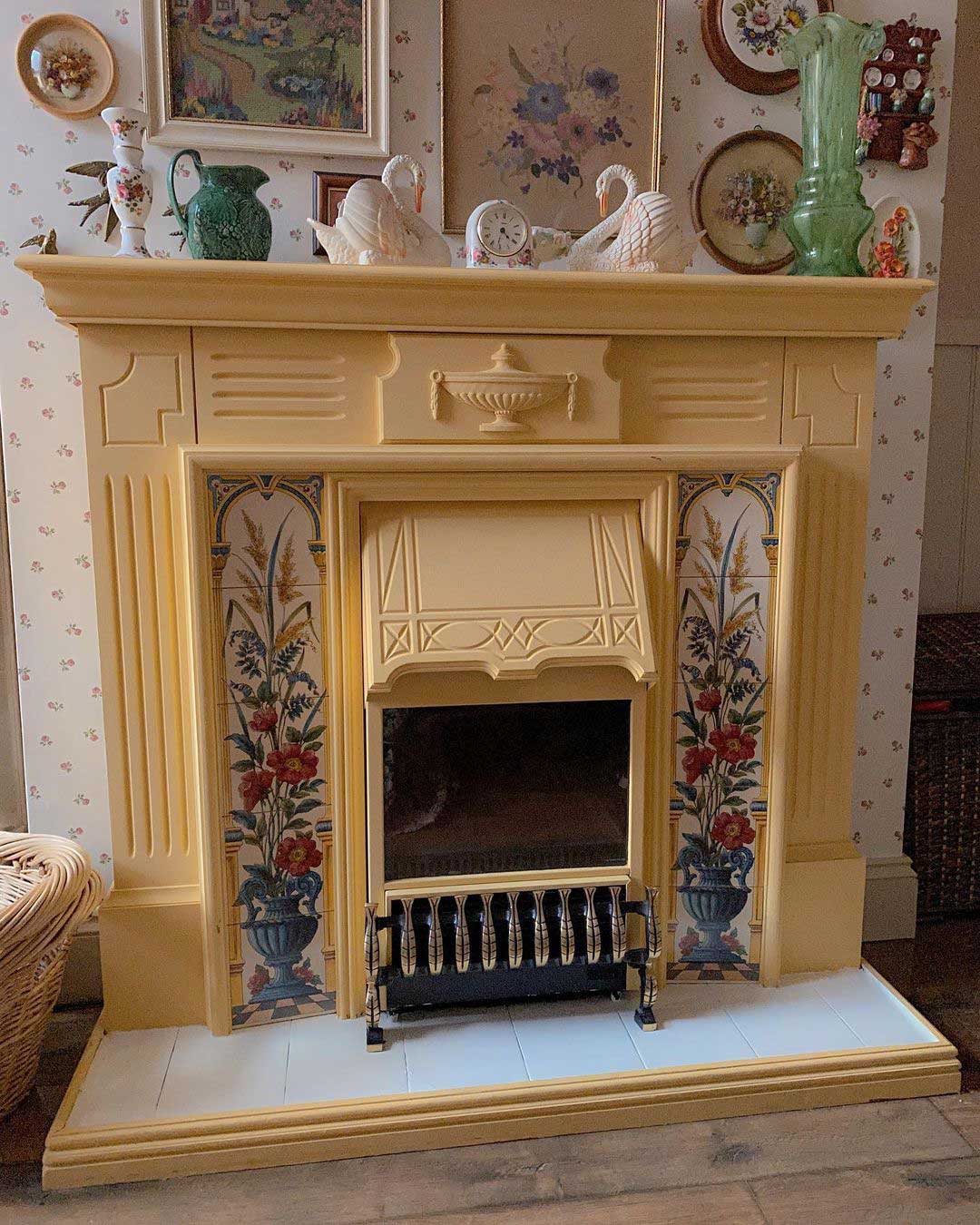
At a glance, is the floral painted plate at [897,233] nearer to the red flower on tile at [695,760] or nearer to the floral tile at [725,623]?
the floral tile at [725,623]

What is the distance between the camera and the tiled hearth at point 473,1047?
1.81m

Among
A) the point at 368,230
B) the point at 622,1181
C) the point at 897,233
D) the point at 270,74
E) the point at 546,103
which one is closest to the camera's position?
the point at 622,1181

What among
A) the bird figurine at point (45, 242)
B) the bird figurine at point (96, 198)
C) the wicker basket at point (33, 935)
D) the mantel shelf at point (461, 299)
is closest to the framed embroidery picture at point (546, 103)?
the mantel shelf at point (461, 299)

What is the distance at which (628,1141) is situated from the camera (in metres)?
1.81

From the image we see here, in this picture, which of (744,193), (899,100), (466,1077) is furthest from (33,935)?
(899,100)

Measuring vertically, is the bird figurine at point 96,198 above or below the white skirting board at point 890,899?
above

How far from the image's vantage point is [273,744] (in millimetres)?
1962

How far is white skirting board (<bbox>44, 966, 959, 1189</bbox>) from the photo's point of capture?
1.73 m

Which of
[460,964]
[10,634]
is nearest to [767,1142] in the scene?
[460,964]

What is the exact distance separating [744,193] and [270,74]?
109 centimetres

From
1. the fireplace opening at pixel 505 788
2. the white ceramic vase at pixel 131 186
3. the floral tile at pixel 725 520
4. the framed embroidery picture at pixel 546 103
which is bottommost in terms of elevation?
the fireplace opening at pixel 505 788

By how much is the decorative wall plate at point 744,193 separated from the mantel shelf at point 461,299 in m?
0.41

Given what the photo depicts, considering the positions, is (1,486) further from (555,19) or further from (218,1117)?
(555,19)

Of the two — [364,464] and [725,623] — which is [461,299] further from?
[725,623]
